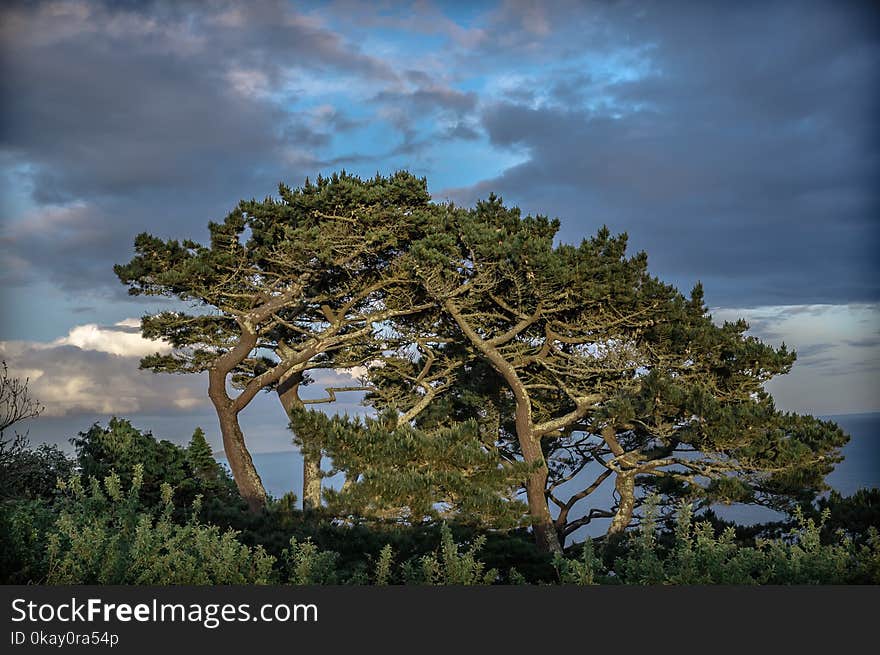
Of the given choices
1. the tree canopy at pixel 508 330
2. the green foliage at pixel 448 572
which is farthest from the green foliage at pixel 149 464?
the green foliage at pixel 448 572

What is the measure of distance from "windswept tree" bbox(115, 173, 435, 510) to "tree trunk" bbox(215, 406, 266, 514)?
3 cm

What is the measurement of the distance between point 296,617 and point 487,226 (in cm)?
1256

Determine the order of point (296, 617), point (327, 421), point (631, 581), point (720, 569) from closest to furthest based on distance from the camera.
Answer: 1. point (296, 617)
2. point (720, 569)
3. point (631, 581)
4. point (327, 421)

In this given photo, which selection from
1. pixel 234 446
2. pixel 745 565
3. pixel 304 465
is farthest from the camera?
pixel 304 465

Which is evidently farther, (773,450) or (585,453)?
(585,453)

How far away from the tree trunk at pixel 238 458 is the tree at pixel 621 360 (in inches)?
234

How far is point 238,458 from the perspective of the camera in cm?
1831

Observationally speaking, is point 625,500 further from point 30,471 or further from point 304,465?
point 30,471

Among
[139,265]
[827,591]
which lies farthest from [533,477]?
[827,591]

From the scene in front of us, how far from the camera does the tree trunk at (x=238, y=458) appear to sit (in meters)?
18.3

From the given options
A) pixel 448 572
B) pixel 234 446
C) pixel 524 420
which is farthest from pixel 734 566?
pixel 234 446

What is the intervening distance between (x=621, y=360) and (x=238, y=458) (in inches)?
380

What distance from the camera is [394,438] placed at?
12359 millimetres

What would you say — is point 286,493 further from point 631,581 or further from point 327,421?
point 631,581
